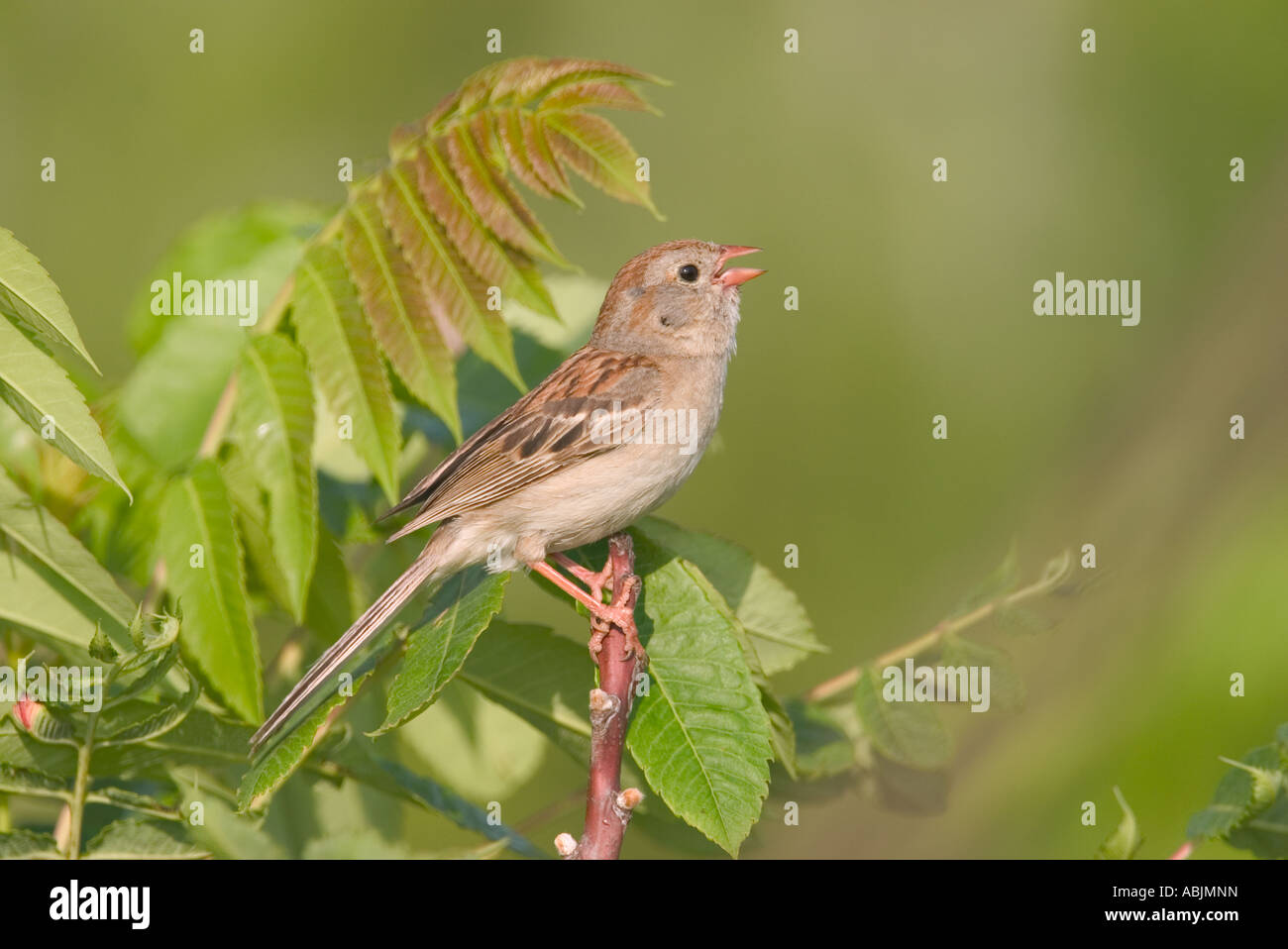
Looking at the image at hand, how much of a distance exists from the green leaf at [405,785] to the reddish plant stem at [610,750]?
2.28 ft

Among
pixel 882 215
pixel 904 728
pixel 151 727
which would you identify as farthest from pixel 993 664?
pixel 882 215

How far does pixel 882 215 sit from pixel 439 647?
22.3ft

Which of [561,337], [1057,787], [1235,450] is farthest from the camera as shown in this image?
[1235,450]

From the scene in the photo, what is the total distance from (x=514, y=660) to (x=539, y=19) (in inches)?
237

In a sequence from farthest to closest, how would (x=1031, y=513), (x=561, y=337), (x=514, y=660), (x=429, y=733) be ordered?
(x=1031, y=513), (x=561, y=337), (x=429, y=733), (x=514, y=660)

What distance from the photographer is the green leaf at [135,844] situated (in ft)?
8.86

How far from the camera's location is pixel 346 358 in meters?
3.21

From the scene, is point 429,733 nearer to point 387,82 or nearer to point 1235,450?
point 1235,450

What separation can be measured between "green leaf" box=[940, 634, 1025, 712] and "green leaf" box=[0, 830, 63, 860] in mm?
2175

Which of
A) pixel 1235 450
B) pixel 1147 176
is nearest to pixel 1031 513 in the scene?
pixel 1235 450

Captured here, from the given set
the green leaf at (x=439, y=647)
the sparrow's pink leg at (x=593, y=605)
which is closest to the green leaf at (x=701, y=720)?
the sparrow's pink leg at (x=593, y=605)

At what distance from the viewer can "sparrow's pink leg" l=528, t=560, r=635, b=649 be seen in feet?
8.88

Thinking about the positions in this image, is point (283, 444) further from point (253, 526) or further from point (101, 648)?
point (101, 648)

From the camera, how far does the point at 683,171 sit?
8.30 metres
